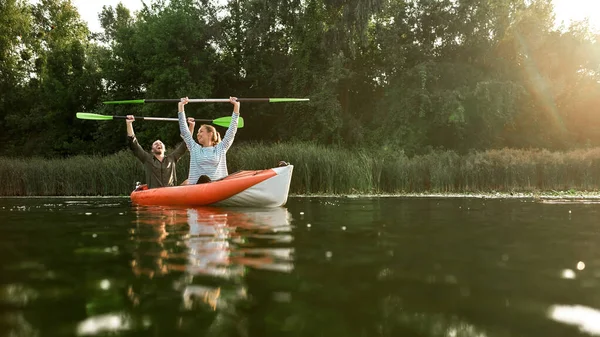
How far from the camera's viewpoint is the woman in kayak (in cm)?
860

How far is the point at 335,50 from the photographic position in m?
23.4

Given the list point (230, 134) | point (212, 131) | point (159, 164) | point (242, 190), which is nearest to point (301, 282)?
point (242, 190)

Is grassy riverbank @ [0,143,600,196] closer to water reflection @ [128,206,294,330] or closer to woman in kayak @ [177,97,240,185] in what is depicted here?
woman in kayak @ [177,97,240,185]

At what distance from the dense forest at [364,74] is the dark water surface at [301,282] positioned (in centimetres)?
1781

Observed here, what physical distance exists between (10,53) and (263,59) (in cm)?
1700

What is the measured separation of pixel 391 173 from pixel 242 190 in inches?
262

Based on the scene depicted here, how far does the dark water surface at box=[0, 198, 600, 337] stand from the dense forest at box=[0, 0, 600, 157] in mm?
17809

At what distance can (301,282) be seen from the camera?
2.77 meters

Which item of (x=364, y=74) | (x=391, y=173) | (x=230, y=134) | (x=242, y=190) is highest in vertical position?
(x=364, y=74)

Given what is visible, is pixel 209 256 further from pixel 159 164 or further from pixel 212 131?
pixel 159 164

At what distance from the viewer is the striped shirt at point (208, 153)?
28.3ft

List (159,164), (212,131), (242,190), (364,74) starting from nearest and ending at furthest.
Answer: (242,190), (212,131), (159,164), (364,74)

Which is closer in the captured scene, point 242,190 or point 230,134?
point 242,190

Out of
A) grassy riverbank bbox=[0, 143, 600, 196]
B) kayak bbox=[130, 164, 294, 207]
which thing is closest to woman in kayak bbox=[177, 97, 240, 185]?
kayak bbox=[130, 164, 294, 207]
